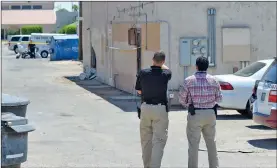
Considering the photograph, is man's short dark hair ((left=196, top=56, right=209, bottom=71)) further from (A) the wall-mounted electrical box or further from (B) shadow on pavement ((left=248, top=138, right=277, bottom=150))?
(A) the wall-mounted electrical box

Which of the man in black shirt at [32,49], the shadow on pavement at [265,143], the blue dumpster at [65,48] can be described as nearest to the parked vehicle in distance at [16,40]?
the man in black shirt at [32,49]

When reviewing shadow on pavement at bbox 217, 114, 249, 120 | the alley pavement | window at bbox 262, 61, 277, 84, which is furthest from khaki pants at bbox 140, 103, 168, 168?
shadow on pavement at bbox 217, 114, 249, 120

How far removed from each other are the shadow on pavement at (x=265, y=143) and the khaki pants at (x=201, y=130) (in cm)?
303

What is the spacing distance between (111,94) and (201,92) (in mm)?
13317

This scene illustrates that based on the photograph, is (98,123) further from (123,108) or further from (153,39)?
(153,39)

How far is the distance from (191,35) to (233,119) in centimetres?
361

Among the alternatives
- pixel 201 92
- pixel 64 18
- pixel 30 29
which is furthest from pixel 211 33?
pixel 64 18

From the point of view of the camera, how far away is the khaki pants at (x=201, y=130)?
8117 mm

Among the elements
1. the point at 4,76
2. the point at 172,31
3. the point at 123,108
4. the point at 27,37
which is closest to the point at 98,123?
the point at 123,108

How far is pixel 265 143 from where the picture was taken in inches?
458

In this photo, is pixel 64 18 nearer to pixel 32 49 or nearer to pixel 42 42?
pixel 42 42

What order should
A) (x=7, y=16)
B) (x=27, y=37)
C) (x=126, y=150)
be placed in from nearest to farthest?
(x=126, y=150), (x=27, y=37), (x=7, y=16)

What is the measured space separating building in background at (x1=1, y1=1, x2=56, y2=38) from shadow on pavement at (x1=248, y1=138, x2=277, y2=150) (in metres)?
56.6

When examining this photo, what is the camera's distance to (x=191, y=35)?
701 inches
